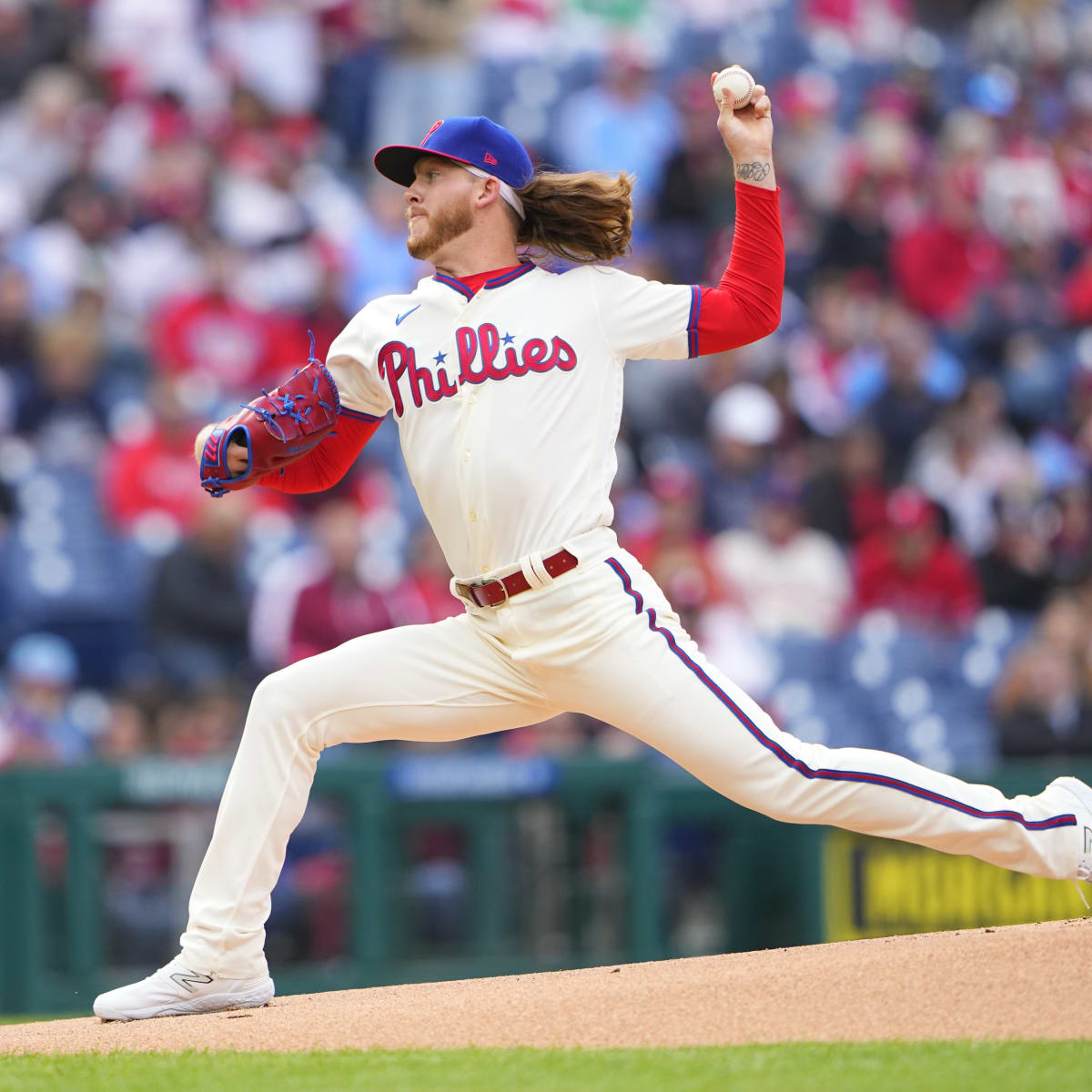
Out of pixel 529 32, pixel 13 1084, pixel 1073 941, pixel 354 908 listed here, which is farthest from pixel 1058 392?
pixel 13 1084

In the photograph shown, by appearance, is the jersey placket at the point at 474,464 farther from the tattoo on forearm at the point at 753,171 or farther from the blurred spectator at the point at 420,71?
the blurred spectator at the point at 420,71

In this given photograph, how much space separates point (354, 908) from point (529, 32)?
720 cm

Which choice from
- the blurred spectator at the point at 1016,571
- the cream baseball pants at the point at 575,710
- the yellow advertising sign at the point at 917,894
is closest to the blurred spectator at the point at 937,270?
the blurred spectator at the point at 1016,571

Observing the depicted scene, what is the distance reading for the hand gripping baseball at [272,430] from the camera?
416cm

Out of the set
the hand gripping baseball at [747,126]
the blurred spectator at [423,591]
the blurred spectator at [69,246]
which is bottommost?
the blurred spectator at [423,591]

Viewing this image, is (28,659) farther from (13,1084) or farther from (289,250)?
(13,1084)

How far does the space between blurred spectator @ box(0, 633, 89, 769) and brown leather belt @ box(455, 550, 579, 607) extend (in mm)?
3650

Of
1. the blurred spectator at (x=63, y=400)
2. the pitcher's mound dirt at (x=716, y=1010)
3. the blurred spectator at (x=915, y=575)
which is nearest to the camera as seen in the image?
the pitcher's mound dirt at (x=716, y=1010)

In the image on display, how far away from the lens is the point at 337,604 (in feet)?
25.2

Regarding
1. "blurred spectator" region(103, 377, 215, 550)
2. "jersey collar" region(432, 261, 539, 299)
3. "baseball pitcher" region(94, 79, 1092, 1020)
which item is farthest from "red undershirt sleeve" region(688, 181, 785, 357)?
"blurred spectator" region(103, 377, 215, 550)

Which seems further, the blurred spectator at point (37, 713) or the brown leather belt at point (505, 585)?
the blurred spectator at point (37, 713)

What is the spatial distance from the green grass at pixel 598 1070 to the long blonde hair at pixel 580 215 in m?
1.83

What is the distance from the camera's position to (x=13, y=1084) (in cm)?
352

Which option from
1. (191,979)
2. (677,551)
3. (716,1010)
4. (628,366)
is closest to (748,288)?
(716,1010)
